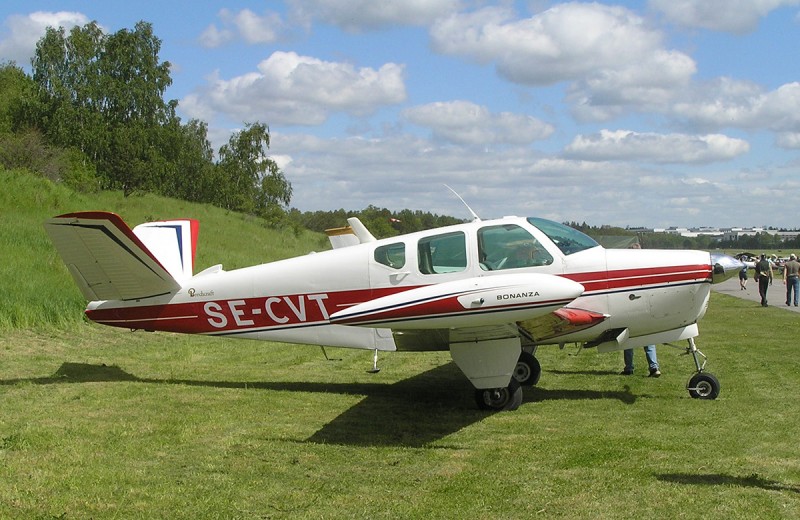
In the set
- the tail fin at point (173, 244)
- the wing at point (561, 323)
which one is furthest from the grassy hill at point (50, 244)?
the wing at point (561, 323)

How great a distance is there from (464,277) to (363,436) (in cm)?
234

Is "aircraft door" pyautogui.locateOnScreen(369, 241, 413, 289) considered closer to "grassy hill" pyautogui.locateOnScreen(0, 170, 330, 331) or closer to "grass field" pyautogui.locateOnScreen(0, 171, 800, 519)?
"grass field" pyautogui.locateOnScreen(0, 171, 800, 519)

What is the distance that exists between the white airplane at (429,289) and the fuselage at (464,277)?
1 centimetres

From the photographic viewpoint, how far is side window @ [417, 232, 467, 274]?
9180 millimetres

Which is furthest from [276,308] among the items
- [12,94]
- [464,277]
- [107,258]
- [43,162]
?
[12,94]

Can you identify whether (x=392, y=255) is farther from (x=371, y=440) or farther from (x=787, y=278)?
(x=787, y=278)

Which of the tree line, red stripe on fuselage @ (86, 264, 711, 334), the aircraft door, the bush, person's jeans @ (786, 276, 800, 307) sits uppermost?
the tree line

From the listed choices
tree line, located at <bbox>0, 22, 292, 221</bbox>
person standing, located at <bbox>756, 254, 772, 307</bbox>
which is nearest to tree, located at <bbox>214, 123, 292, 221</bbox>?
→ tree line, located at <bbox>0, 22, 292, 221</bbox>

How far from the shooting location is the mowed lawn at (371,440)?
5359 mm

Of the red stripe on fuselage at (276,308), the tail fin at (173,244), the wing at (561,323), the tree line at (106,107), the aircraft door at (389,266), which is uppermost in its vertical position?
the tree line at (106,107)

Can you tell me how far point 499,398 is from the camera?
9.06 m

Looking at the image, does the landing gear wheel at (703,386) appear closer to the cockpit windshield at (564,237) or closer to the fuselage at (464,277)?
the fuselage at (464,277)

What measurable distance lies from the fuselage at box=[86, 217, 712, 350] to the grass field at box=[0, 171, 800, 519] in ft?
2.89

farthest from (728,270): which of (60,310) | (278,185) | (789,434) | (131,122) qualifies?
(278,185)
